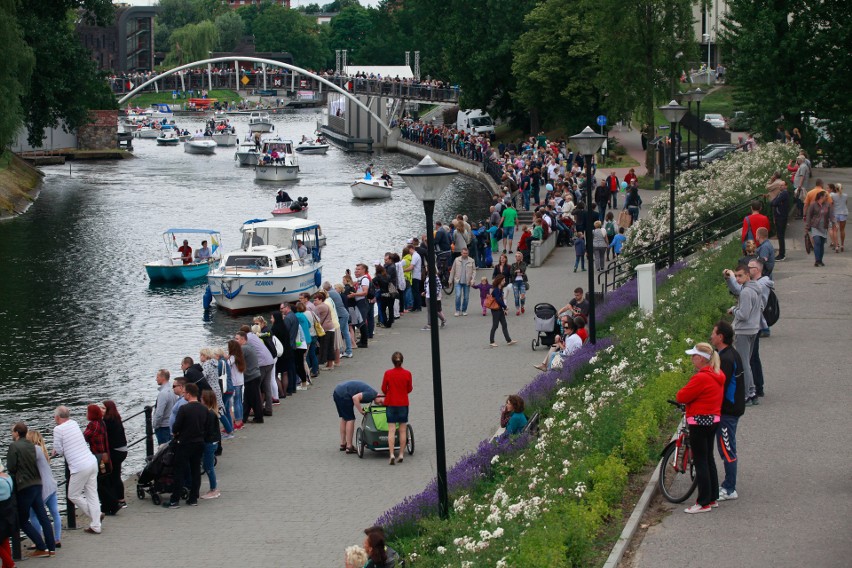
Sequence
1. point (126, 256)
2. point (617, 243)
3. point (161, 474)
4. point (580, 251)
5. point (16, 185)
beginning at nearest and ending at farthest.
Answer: point (161, 474) → point (617, 243) → point (580, 251) → point (126, 256) → point (16, 185)

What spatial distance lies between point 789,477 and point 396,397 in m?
6.24

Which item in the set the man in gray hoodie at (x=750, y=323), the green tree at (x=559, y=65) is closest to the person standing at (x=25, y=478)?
the man in gray hoodie at (x=750, y=323)

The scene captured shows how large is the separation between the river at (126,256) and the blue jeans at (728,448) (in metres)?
11.8

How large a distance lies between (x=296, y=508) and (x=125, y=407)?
1098 cm

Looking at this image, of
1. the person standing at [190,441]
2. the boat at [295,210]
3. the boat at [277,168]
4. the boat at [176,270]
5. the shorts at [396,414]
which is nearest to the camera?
the person standing at [190,441]

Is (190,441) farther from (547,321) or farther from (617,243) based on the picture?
(617,243)

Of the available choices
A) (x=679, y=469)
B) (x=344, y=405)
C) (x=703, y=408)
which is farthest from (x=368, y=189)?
(x=703, y=408)

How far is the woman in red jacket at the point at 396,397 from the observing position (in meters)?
18.3

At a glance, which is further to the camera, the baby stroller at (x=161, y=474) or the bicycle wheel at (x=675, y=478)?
the baby stroller at (x=161, y=474)

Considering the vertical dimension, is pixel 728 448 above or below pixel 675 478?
above

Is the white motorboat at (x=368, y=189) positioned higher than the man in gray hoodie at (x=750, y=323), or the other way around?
the man in gray hoodie at (x=750, y=323)

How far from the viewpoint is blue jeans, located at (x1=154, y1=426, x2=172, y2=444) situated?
1873 cm

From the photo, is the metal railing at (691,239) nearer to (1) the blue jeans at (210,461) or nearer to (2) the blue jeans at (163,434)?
(2) the blue jeans at (163,434)

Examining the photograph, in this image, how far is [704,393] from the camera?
12695 mm
